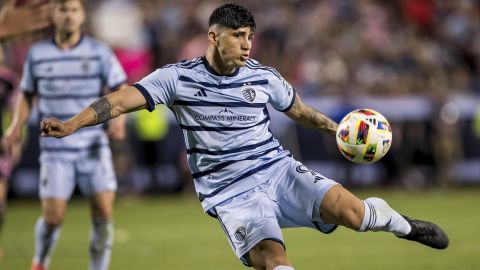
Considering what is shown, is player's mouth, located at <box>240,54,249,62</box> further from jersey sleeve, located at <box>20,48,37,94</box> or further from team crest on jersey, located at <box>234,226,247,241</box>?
jersey sleeve, located at <box>20,48,37,94</box>

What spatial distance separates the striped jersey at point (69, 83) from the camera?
9.23 metres

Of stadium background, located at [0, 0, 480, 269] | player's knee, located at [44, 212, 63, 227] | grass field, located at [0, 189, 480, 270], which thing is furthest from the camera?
stadium background, located at [0, 0, 480, 269]

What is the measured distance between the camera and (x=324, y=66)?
789 inches

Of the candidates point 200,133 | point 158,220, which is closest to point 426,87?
point 158,220

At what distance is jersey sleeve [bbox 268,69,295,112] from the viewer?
7594mm

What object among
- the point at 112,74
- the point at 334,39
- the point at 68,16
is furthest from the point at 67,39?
the point at 334,39

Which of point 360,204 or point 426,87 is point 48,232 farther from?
point 426,87

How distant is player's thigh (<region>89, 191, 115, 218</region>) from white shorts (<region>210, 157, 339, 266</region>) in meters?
1.92

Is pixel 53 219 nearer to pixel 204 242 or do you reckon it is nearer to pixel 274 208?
pixel 274 208

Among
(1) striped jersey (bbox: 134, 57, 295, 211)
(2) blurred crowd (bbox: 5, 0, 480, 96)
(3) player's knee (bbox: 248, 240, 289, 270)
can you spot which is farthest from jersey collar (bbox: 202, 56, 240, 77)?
(2) blurred crowd (bbox: 5, 0, 480, 96)

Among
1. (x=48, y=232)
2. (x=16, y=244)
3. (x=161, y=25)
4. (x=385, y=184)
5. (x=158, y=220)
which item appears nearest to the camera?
(x=48, y=232)

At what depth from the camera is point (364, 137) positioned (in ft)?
24.5

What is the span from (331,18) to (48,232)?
13343 mm

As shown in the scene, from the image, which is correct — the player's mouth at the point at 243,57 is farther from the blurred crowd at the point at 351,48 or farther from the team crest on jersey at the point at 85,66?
the blurred crowd at the point at 351,48
